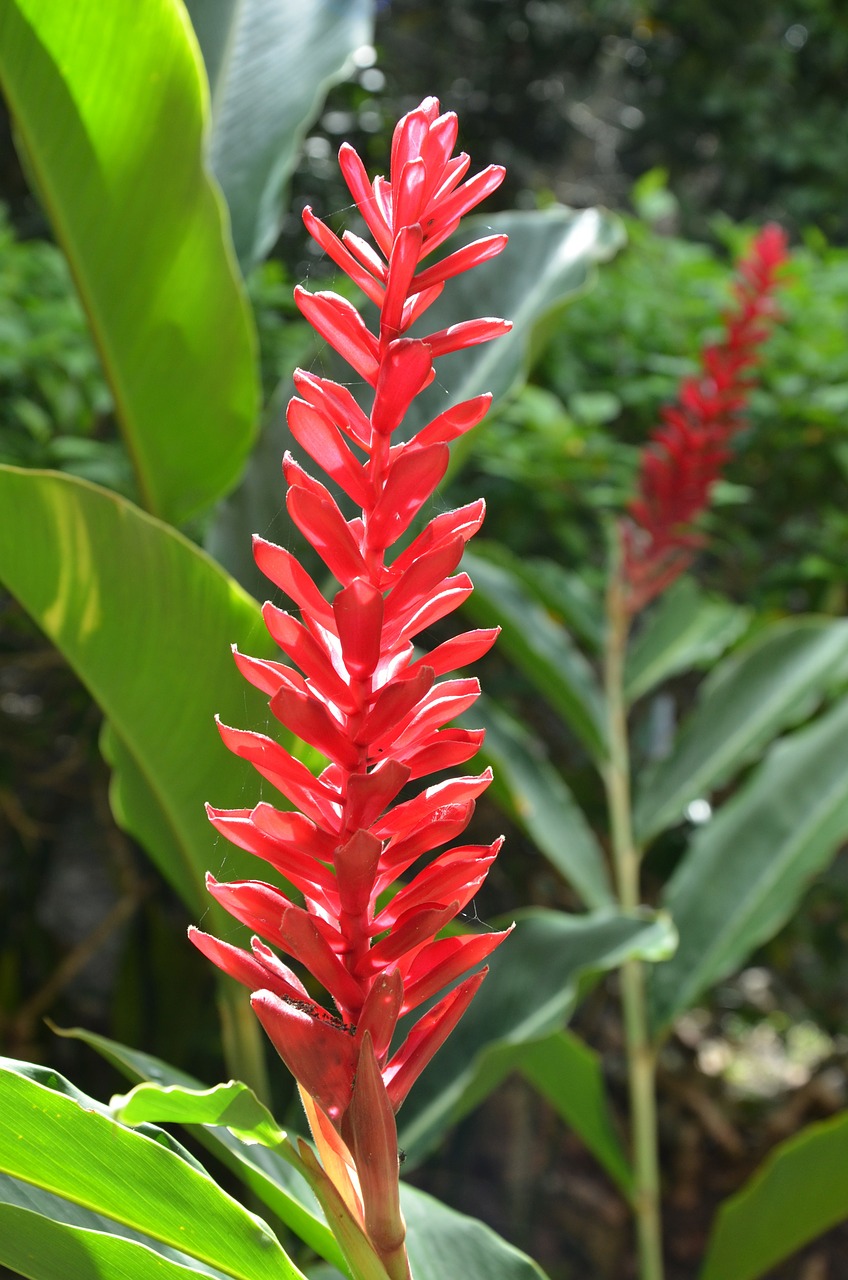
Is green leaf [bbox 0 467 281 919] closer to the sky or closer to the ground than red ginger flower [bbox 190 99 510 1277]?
closer to the ground

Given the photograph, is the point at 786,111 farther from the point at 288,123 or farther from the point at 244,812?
the point at 244,812

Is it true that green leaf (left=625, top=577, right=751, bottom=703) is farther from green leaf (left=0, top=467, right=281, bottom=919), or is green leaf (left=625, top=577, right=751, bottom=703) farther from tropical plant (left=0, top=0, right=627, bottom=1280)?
green leaf (left=0, top=467, right=281, bottom=919)

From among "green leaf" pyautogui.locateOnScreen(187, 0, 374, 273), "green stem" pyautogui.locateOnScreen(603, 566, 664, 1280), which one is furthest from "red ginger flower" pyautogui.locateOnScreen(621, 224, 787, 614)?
"green leaf" pyautogui.locateOnScreen(187, 0, 374, 273)

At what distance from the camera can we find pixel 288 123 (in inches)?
54.9

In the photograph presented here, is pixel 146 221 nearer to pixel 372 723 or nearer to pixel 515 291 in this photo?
pixel 515 291

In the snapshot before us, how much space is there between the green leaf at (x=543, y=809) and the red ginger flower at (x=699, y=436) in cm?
36

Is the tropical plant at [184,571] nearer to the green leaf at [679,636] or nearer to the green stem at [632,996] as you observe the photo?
the green stem at [632,996]

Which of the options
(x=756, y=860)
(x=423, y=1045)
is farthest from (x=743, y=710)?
(x=423, y=1045)

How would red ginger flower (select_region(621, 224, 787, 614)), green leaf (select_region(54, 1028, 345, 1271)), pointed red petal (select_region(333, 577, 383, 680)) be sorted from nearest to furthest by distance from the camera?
pointed red petal (select_region(333, 577, 383, 680))
green leaf (select_region(54, 1028, 345, 1271))
red ginger flower (select_region(621, 224, 787, 614))

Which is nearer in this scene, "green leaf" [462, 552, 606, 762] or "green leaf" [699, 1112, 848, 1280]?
"green leaf" [699, 1112, 848, 1280]

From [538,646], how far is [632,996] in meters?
0.56

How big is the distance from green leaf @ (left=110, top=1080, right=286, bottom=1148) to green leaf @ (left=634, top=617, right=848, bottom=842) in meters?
1.33

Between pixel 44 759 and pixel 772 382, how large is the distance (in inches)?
70.6

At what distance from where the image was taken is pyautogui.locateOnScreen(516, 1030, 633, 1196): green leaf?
1440 millimetres
